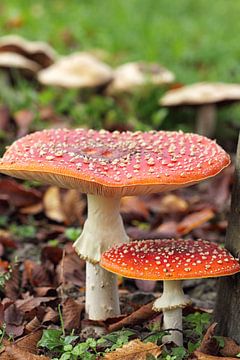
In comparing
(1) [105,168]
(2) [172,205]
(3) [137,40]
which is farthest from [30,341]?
(3) [137,40]

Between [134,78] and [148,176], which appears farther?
[134,78]

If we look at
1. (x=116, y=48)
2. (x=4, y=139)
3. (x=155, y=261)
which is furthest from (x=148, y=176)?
(x=116, y=48)

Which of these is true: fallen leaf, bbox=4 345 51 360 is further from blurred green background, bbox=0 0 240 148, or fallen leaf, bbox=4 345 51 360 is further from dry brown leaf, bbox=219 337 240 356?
blurred green background, bbox=0 0 240 148

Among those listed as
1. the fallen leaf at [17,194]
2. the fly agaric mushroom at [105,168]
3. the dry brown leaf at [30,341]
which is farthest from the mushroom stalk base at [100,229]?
the fallen leaf at [17,194]

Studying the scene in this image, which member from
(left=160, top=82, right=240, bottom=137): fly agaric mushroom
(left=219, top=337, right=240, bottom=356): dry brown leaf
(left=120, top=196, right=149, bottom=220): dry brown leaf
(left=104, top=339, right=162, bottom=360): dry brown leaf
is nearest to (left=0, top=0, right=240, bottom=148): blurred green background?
(left=160, top=82, right=240, bottom=137): fly agaric mushroom

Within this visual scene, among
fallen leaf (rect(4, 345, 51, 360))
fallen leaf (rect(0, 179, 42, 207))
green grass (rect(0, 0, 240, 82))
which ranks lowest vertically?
fallen leaf (rect(4, 345, 51, 360))

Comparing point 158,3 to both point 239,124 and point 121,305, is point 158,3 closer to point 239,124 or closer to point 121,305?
point 239,124
